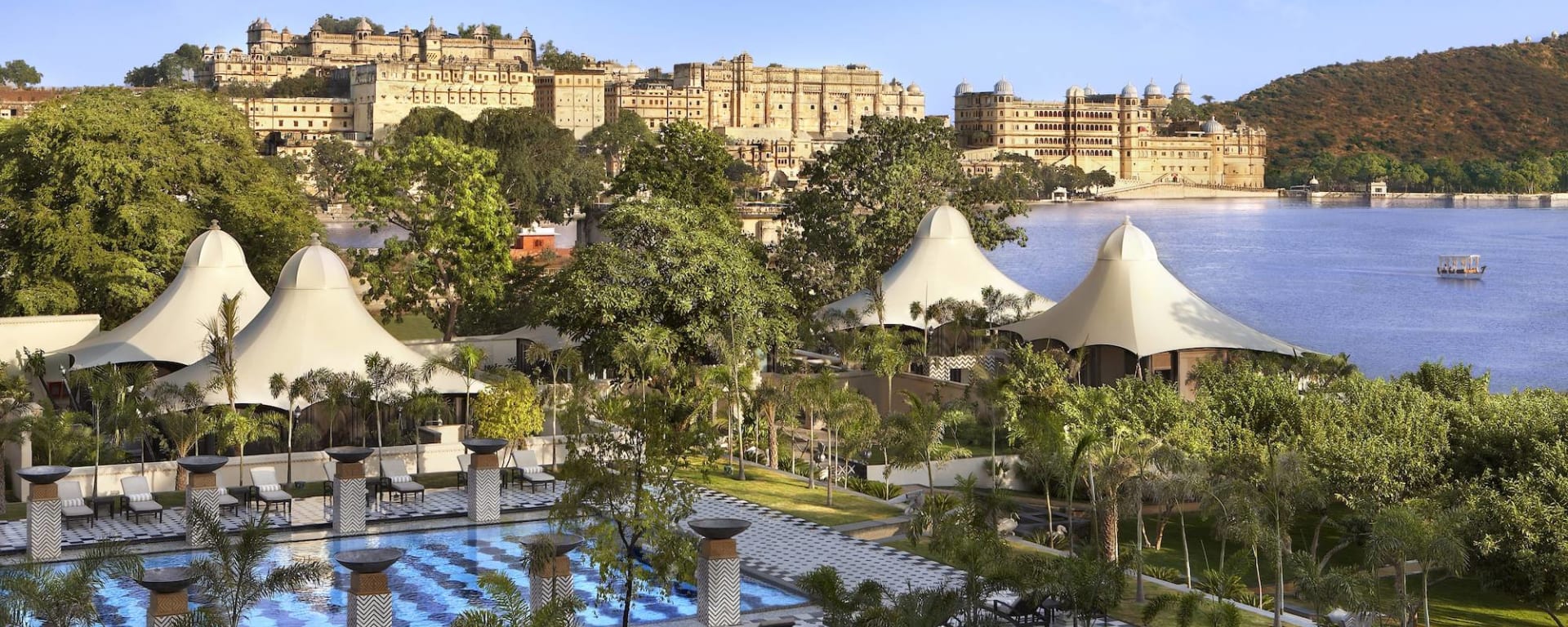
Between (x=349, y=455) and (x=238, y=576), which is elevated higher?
(x=349, y=455)

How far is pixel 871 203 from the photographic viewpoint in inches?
1324

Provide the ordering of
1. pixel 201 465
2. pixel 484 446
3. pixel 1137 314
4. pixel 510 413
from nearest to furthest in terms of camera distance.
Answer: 1. pixel 201 465
2. pixel 484 446
3. pixel 510 413
4. pixel 1137 314

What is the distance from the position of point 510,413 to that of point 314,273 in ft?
13.3

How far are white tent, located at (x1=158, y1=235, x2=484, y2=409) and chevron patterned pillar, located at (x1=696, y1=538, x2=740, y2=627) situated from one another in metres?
9.17

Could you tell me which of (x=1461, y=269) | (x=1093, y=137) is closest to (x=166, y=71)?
(x=1093, y=137)

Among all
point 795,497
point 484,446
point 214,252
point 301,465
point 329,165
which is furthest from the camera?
point 329,165

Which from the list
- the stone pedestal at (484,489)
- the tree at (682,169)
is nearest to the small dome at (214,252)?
the tree at (682,169)

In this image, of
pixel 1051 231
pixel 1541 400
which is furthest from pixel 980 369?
pixel 1051 231

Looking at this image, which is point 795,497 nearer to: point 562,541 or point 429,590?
point 429,590

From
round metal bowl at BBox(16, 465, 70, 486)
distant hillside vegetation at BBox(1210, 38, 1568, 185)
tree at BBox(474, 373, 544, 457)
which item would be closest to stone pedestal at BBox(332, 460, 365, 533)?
round metal bowl at BBox(16, 465, 70, 486)

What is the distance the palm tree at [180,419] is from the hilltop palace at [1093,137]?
114 metres

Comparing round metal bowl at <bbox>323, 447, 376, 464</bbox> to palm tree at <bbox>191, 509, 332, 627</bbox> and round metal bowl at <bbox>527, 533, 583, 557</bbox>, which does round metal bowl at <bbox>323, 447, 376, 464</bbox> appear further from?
palm tree at <bbox>191, 509, 332, 627</bbox>

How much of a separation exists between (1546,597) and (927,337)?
14253 mm

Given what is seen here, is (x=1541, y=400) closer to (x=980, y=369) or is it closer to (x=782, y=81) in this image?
(x=980, y=369)
